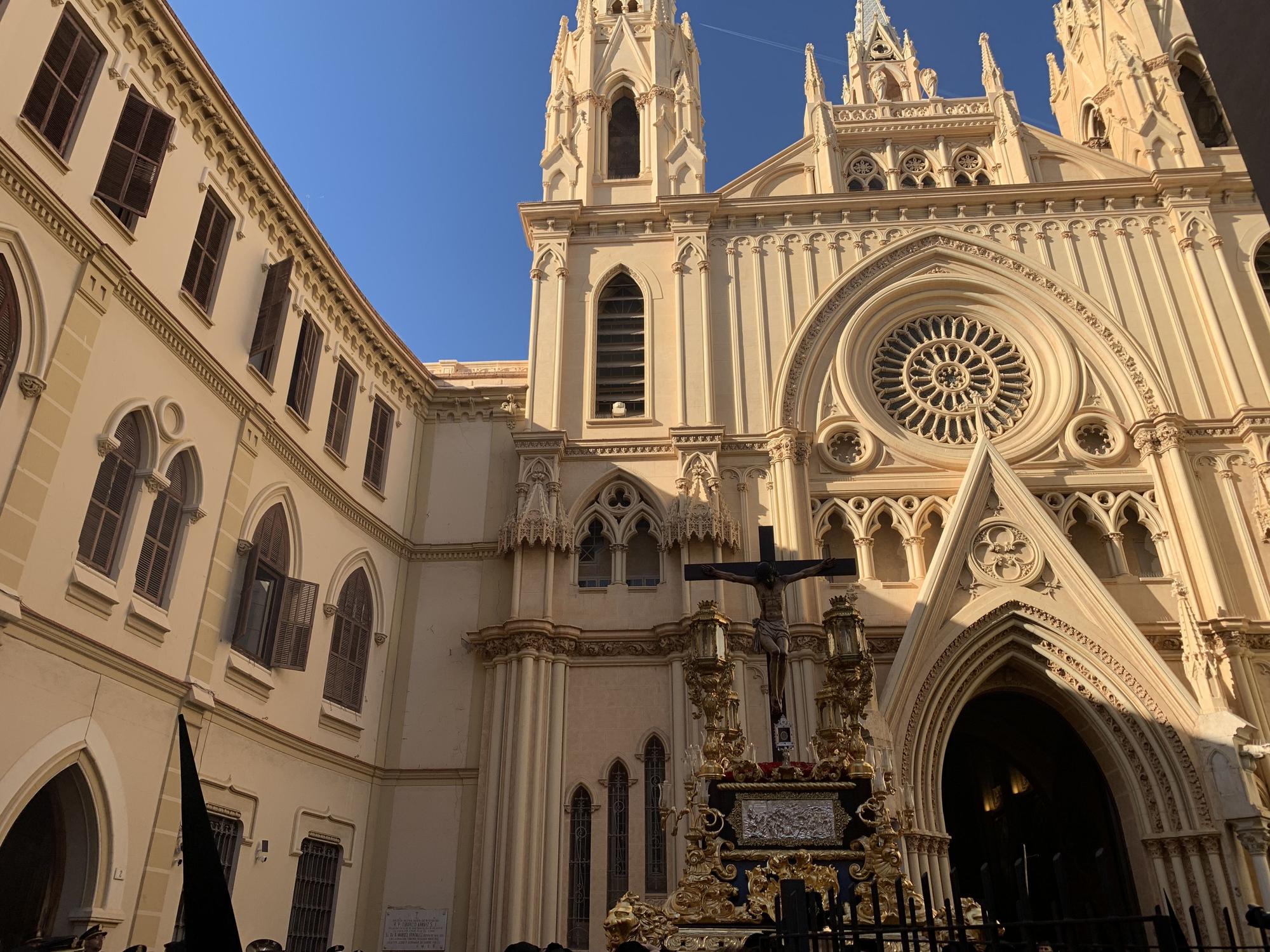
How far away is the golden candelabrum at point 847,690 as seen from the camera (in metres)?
11.1

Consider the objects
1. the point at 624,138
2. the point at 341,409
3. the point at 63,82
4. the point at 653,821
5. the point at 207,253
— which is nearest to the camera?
the point at 63,82

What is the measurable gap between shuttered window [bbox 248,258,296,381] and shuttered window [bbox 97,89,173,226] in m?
3.14

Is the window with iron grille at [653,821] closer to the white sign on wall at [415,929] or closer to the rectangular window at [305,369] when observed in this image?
the white sign on wall at [415,929]

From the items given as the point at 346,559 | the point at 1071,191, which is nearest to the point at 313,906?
the point at 346,559

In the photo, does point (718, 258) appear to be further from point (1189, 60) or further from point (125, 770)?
point (125, 770)

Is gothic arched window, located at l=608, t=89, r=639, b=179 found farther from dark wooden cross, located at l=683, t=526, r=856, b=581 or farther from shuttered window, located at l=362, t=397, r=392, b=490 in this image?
dark wooden cross, located at l=683, t=526, r=856, b=581

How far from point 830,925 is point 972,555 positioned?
16200 millimetres

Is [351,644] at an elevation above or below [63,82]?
below

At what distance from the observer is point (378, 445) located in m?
21.7

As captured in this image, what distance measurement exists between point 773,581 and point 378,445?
11.7 m

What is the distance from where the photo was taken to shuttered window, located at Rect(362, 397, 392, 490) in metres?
21.1

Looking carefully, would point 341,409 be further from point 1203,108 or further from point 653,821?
point 1203,108

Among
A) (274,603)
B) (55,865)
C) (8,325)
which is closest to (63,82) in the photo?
(8,325)

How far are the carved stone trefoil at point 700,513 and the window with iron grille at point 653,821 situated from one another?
4.13 m
